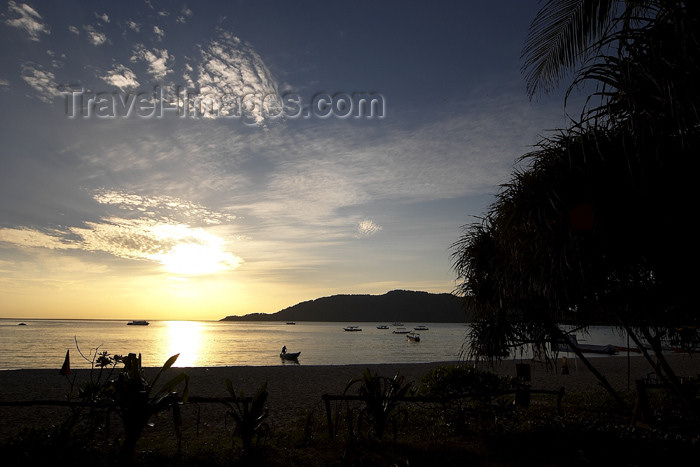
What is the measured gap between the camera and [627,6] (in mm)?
3572

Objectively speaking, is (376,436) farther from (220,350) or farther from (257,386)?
(220,350)

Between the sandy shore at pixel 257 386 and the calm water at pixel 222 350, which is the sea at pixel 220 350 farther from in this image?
the sandy shore at pixel 257 386

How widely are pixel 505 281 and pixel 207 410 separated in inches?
414

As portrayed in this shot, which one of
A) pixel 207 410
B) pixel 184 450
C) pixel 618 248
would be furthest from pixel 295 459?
pixel 207 410

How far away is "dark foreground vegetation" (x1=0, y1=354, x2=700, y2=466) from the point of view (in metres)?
5.14

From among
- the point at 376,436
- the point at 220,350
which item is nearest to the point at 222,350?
the point at 220,350

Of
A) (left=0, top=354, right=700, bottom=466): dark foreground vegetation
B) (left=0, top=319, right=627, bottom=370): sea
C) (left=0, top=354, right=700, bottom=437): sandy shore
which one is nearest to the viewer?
(left=0, top=354, right=700, bottom=466): dark foreground vegetation

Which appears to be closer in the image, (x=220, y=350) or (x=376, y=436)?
(x=376, y=436)

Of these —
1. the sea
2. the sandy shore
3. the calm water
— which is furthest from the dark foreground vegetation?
the sandy shore

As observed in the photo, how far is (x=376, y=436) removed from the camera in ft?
20.4

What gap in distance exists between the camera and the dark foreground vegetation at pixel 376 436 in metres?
5.14

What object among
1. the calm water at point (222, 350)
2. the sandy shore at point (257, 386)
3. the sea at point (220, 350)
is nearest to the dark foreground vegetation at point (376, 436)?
the sea at point (220, 350)

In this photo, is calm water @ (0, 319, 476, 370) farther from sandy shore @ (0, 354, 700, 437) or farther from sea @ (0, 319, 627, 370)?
sandy shore @ (0, 354, 700, 437)

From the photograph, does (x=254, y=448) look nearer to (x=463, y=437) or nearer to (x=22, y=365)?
(x=463, y=437)
